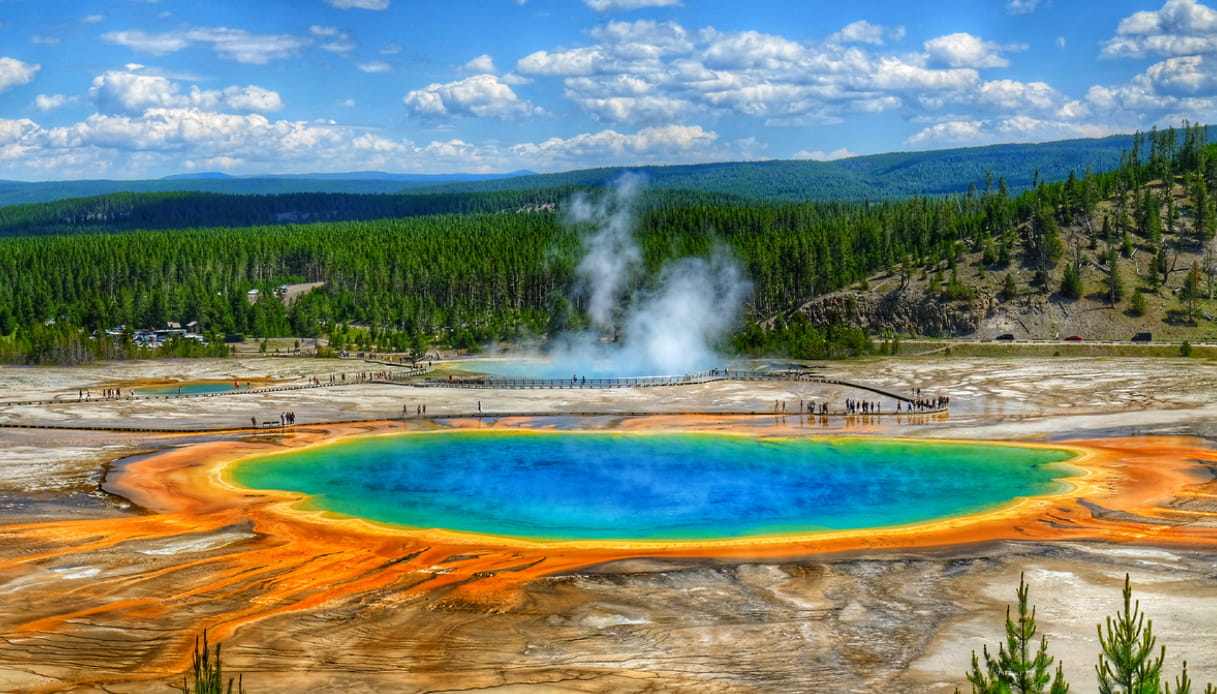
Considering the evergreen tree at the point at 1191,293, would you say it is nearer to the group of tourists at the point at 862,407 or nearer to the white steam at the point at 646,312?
the white steam at the point at 646,312

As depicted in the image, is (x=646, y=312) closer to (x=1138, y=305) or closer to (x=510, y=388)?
(x=510, y=388)

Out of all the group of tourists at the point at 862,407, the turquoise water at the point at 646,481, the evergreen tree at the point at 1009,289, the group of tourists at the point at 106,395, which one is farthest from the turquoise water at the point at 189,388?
the evergreen tree at the point at 1009,289

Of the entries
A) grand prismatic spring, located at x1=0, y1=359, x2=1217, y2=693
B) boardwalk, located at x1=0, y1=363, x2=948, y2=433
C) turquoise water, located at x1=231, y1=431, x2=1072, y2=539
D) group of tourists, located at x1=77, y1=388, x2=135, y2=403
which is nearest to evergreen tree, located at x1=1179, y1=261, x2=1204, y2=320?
grand prismatic spring, located at x1=0, y1=359, x2=1217, y2=693

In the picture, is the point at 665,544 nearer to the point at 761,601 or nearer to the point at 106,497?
the point at 761,601

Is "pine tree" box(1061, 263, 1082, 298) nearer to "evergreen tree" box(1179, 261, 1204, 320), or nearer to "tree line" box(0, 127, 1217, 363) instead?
"tree line" box(0, 127, 1217, 363)

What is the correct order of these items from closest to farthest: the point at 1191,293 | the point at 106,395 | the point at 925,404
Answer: the point at 925,404 → the point at 106,395 → the point at 1191,293

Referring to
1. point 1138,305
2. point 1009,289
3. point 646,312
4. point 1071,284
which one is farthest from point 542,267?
point 1138,305
